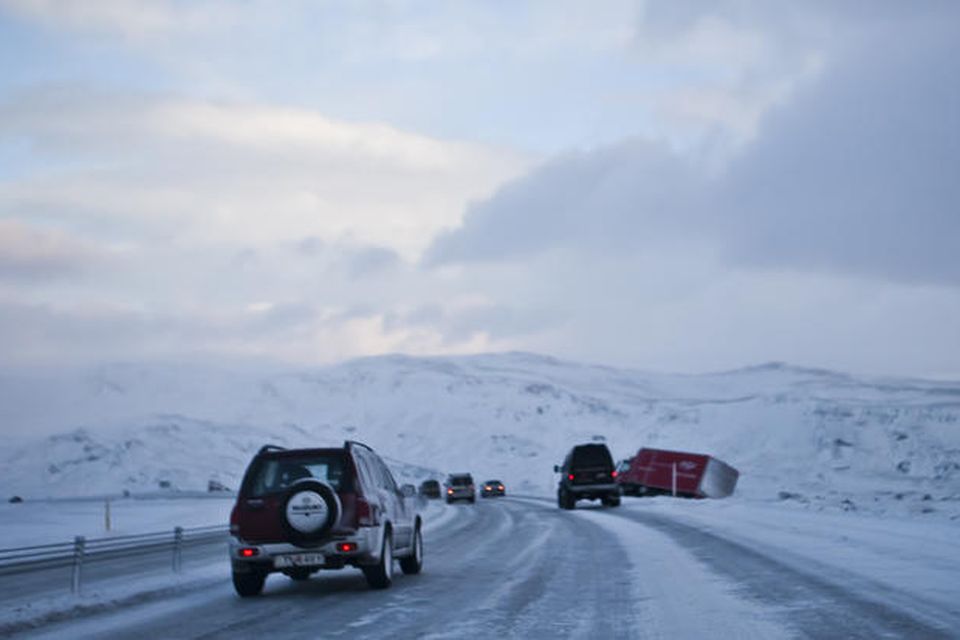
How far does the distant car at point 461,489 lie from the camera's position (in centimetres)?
6131

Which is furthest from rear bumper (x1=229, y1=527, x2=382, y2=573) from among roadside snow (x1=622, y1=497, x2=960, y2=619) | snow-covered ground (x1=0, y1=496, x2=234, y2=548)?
snow-covered ground (x1=0, y1=496, x2=234, y2=548)

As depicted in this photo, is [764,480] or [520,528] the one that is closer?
[520,528]

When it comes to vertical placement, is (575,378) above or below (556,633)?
above

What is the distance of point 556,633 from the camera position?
34.6ft

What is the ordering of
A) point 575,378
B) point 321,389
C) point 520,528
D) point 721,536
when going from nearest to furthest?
point 721,536 → point 520,528 → point 321,389 → point 575,378

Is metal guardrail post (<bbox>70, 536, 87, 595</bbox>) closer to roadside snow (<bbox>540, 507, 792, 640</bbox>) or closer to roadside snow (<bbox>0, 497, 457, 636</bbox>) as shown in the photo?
roadside snow (<bbox>0, 497, 457, 636</bbox>)

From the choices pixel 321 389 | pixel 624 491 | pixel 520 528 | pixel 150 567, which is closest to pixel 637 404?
pixel 321 389

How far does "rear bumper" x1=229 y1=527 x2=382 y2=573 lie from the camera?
14508 mm

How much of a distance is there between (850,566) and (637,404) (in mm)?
135242

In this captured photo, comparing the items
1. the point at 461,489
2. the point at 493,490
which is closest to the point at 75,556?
the point at 461,489

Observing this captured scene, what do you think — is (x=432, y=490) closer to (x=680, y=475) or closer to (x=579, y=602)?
(x=680, y=475)

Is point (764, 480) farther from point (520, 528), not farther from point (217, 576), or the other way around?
point (217, 576)

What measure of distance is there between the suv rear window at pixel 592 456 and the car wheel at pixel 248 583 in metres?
29.7

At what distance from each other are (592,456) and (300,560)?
1203 inches
